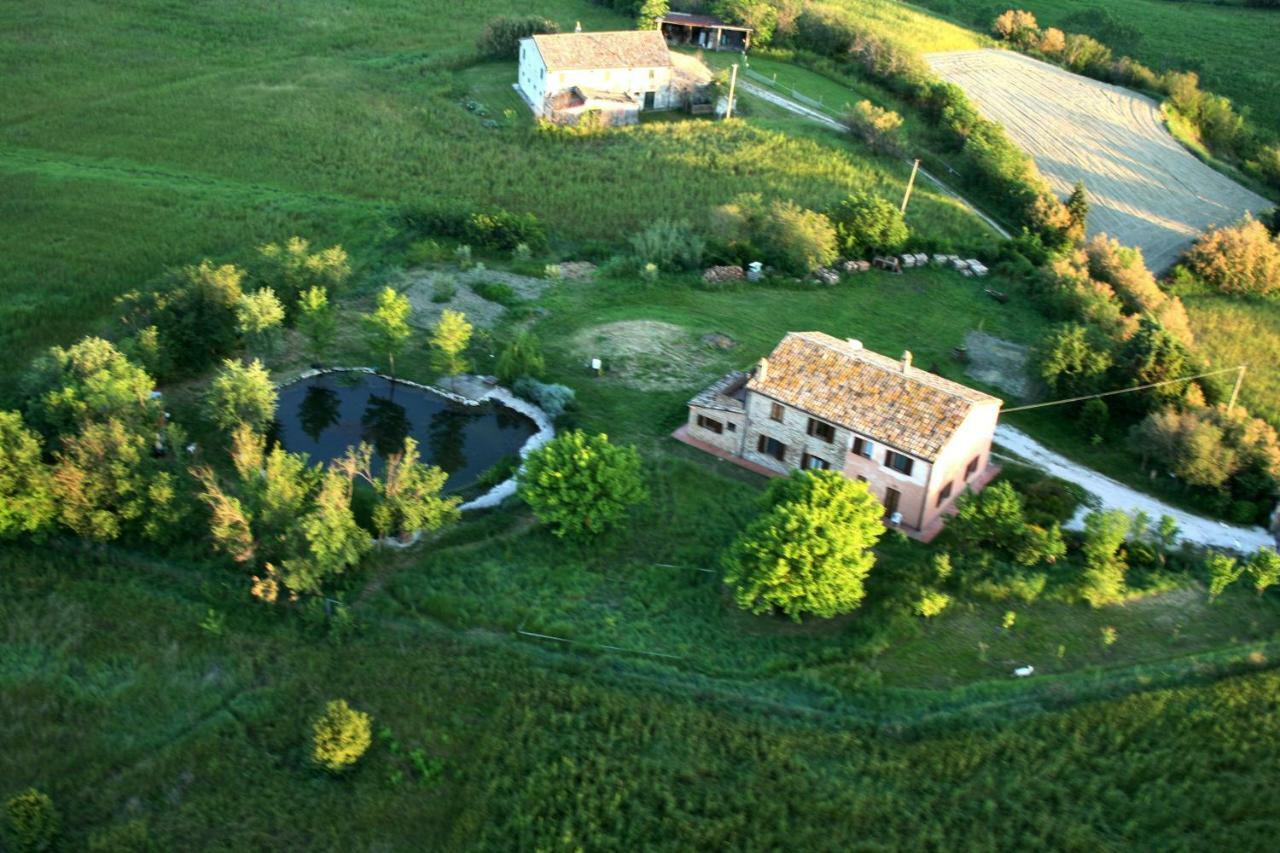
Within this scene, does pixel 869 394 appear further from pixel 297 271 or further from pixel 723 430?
pixel 297 271

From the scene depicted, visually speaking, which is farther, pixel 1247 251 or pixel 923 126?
pixel 923 126

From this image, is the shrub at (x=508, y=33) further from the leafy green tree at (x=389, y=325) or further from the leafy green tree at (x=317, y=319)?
the leafy green tree at (x=389, y=325)

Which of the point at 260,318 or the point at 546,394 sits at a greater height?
the point at 260,318

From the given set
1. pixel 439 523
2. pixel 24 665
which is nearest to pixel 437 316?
pixel 439 523

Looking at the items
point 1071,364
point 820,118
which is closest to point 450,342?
point 1071,364

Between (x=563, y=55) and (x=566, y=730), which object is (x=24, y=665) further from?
(x=563, y=55)

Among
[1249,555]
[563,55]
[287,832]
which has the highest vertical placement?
[563,55]

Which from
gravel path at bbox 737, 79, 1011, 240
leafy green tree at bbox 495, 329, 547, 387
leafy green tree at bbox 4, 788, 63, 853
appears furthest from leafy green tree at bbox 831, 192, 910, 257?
leafy green tree at bbox 4, 788, 63, 853
